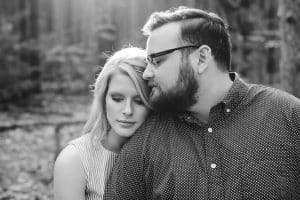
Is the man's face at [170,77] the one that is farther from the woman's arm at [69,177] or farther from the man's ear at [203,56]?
the woman's arm at [69,177]

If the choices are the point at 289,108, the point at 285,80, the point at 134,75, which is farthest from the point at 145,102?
the point at 285,80

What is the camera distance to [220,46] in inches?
129

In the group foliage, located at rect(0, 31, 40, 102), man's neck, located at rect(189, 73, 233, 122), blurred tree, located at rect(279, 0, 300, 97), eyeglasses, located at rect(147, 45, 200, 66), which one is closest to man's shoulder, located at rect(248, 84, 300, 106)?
man's neck, located at rect(189, 73, 233, 122)

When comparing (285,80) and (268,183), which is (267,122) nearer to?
(268,183)

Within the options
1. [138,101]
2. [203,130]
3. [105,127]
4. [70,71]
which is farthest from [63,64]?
[203,130]

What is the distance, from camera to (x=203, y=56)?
3184 millimetres

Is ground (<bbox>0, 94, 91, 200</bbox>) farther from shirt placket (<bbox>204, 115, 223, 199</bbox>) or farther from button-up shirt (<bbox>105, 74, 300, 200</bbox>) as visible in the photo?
shirt placket (<bbox>204, 115, 223, 199</bbox>)

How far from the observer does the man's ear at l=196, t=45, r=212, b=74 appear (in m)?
3.16

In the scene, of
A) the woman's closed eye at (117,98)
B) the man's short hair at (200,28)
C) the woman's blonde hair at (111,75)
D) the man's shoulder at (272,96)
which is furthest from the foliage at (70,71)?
the man's shoulder at (272,96)

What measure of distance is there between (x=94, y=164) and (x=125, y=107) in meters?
0.49

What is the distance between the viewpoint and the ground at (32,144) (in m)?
6.56

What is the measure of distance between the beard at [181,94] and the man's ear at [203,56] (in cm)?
10

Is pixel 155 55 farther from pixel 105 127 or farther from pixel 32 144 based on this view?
pixel 32 144

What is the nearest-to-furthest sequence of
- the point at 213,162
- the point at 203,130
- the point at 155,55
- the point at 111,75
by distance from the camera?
the point at 213,162
the point at 203,130
the point at 155,55
the point at 111,75
